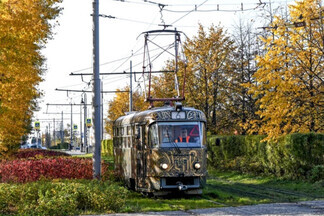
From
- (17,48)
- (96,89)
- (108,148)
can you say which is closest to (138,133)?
(96,89)

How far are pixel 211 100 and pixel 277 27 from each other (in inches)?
525

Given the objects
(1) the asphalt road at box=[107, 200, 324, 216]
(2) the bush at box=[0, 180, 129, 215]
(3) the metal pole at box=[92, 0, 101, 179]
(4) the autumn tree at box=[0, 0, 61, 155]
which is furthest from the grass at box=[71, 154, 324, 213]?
(4) the autumn tree at box=[0, 0, 61, 155]

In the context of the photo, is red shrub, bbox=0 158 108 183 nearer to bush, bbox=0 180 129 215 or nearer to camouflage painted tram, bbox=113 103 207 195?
camouflage painted tram, bbox=113 103 207 195

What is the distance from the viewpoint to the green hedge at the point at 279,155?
24155 millimetres

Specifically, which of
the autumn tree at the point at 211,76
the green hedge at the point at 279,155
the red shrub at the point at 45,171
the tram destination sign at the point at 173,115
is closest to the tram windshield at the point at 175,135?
the tram destination sign at the point at 173,115

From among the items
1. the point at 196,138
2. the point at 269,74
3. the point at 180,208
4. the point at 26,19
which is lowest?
the point at 180,208

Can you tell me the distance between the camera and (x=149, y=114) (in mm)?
19359

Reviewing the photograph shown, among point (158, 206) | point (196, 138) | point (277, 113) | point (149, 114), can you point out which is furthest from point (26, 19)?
point (277, 113)

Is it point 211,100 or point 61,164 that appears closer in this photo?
point 61,164

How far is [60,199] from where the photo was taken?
47.8 ft

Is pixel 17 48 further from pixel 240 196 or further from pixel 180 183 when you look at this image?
pixel 240 196

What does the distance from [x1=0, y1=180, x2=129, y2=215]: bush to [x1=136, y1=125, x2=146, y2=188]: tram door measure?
3735 mm

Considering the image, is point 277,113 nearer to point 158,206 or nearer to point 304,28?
point 304,28

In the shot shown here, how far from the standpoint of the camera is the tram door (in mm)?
19438
